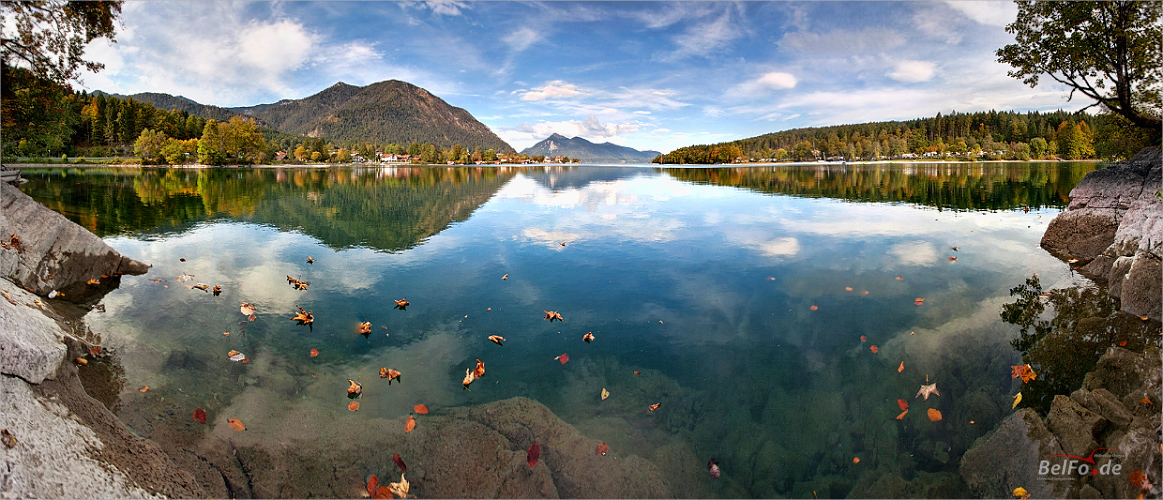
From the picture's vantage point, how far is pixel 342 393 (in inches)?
272

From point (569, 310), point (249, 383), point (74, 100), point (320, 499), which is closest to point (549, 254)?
point (569, 310)

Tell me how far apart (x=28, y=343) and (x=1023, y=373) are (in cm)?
1395

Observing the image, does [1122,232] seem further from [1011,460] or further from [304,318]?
[304,318]

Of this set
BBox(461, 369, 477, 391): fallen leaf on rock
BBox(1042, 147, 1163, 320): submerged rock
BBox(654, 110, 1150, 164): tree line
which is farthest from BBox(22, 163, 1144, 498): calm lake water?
BBox(654, 110, 1150, 164): tree line

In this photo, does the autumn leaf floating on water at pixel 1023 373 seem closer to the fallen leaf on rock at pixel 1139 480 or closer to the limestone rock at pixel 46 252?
the fallen leaf on rock at pixel 1139 480

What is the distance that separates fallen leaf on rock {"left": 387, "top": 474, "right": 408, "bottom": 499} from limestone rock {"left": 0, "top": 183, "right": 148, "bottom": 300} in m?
11.2

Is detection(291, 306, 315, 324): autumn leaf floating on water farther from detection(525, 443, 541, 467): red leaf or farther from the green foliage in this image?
the green foliage

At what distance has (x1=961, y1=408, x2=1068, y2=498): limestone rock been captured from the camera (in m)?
5.05

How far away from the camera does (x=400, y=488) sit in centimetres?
503

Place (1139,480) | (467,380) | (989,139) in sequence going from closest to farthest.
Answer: (1139,480) < (467,380) < (989,139)

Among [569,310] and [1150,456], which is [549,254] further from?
[1150,456]

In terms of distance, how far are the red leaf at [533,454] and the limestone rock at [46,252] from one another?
12.2 metres

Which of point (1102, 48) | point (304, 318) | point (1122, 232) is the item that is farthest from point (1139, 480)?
point (1102, 48)

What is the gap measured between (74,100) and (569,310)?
164526 millimetres
